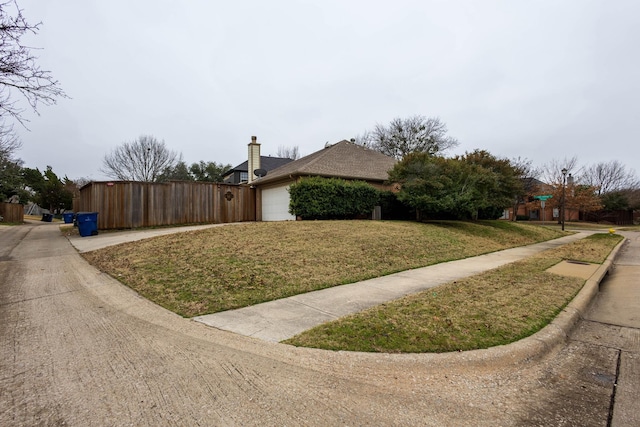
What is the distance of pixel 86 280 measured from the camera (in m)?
6.16

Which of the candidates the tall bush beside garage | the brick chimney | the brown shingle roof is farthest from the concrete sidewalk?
the brick chimney

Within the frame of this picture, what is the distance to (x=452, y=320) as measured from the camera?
3867 millimetres

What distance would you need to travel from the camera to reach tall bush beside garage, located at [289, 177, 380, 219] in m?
15.0

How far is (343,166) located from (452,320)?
16009 millimetres

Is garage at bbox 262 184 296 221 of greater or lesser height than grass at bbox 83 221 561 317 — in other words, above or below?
above

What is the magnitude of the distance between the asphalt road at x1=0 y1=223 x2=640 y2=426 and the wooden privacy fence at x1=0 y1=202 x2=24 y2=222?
3554 centimetres

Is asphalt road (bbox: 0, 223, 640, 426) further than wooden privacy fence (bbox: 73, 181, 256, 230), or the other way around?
wooden privacy fence (bbox: 73, 181, 256, 230)

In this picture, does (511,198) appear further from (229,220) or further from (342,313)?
(342,313)

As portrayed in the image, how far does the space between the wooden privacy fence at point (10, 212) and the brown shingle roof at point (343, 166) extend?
2698cm

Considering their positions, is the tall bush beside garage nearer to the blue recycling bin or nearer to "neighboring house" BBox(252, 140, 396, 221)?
"neighboring house" BBox(252, 140, 396, 221)

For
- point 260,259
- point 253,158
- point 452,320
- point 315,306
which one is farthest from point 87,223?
point 452,320

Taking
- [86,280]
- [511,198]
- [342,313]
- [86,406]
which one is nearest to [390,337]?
[342,313]

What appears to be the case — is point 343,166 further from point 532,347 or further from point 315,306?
point 532,347

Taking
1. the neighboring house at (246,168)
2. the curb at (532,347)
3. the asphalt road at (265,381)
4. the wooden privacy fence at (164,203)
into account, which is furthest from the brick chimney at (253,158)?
the curb at (532,347)
